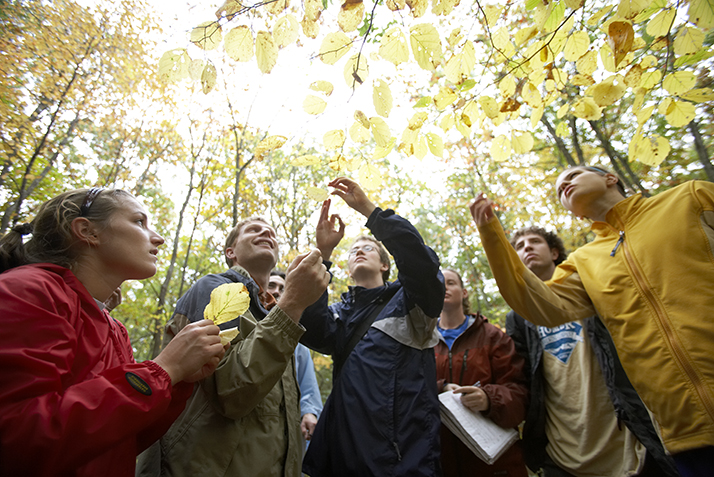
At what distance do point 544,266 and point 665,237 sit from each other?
1262mm

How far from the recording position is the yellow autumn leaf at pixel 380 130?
5.54 feet

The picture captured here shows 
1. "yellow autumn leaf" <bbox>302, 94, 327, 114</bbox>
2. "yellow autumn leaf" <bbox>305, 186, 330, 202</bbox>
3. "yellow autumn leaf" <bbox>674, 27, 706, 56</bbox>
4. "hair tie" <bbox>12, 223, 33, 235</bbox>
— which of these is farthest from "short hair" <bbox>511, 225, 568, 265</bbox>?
"hair tie" <bbox>12, 223, 33, 235</bbox>

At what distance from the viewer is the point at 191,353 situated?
122cm

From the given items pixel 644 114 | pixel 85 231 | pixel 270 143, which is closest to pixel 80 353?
pixel 85 231

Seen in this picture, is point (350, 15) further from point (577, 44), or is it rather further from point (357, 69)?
point (577, 44)

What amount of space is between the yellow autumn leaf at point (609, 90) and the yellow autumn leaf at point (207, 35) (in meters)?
1.98

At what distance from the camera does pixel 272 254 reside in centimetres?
243

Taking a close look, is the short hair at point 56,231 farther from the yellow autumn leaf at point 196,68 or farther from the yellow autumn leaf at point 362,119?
the yellow autumn leaf at point 362,119

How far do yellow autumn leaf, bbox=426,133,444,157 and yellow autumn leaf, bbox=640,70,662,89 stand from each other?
3.78 feet

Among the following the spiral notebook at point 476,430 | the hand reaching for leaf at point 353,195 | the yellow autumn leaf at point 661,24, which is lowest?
the spiral notebook at point 476,430

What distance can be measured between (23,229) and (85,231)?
246 mm

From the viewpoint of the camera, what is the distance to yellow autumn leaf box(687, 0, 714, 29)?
4.39 feet

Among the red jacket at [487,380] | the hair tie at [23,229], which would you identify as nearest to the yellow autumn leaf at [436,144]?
the red jacket at [487,380]

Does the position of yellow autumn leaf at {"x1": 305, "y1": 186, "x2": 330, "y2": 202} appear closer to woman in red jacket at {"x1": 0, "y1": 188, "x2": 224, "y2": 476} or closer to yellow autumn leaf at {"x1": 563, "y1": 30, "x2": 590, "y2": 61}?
woman in red jacket at {"x1": 0, "y1": 188, "x2": 224, "y2": 476}
